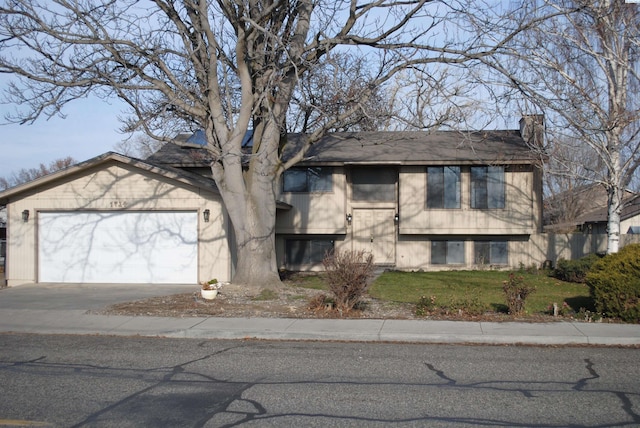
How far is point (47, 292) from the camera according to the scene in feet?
58.9

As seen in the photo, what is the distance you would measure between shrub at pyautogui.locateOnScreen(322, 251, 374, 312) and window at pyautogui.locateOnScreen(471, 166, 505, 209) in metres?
12.8

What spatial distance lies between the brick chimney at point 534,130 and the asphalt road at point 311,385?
10.5 meters

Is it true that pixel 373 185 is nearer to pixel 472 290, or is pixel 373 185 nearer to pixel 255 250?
pixel 472 290

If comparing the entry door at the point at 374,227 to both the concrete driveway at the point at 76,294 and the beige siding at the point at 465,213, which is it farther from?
the concrete driveway at the point at 76,294

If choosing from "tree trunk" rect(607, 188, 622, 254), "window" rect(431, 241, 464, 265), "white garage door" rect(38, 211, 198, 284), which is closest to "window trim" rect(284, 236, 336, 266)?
"window" rect(431, 241, 464, 265)

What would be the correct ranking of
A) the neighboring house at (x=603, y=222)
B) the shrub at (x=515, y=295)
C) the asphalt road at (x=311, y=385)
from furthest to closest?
the neighboring house at (x=603, y=222) → the shrub at (x=515, y=295) → the asphalt road at (x=311, y=385)

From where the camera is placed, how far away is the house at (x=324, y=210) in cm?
1994

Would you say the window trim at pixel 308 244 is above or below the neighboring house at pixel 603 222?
below

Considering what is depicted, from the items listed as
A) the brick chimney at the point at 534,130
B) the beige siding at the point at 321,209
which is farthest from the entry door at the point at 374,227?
the brick chimney at the point at 534,130

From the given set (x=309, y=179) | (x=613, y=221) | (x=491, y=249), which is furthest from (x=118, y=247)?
(x=613, y=221)

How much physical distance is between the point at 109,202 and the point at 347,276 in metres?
10.1

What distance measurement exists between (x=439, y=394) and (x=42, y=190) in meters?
16.7

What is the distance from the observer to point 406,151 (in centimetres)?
2567

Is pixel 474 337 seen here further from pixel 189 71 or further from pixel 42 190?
pixel 42 190
